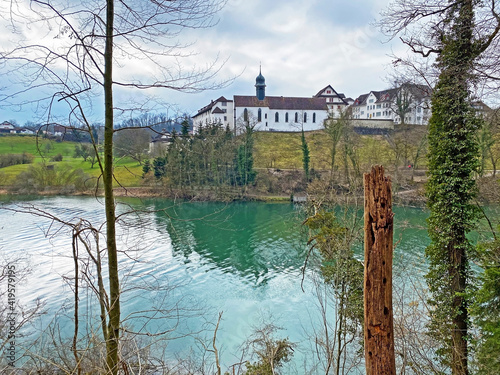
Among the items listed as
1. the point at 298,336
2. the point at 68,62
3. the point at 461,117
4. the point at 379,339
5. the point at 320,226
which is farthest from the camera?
the point at 298,336

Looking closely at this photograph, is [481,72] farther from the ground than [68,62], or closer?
farther from the ground

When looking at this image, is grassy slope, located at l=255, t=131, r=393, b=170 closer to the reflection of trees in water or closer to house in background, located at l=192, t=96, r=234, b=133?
house in background, located at l=192, t=96, r=234, b=133

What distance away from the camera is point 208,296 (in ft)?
42.4

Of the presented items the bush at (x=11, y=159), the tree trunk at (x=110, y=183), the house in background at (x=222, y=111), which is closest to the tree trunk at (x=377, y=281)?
the tree trunk at (x=110, y=183)

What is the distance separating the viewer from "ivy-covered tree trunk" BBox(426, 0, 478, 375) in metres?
7.30

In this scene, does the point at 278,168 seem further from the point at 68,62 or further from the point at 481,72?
the point at 68,62

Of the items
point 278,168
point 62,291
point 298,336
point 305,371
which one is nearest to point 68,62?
point 305,371

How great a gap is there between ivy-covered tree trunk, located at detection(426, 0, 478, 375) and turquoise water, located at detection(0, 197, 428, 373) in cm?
155

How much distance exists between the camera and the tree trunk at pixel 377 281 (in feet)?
8.54

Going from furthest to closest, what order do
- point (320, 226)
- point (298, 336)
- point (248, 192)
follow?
point (248, 192), point (298, 336), point (320, 226)

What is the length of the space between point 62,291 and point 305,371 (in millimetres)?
9628

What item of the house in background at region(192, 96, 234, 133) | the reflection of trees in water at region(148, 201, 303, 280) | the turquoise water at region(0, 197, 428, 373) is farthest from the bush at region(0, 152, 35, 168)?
the house in background at region(192, 96, 234, 133)

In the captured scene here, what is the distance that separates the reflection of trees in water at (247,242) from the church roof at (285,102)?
34615 mm

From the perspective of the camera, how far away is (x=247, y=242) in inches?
810
